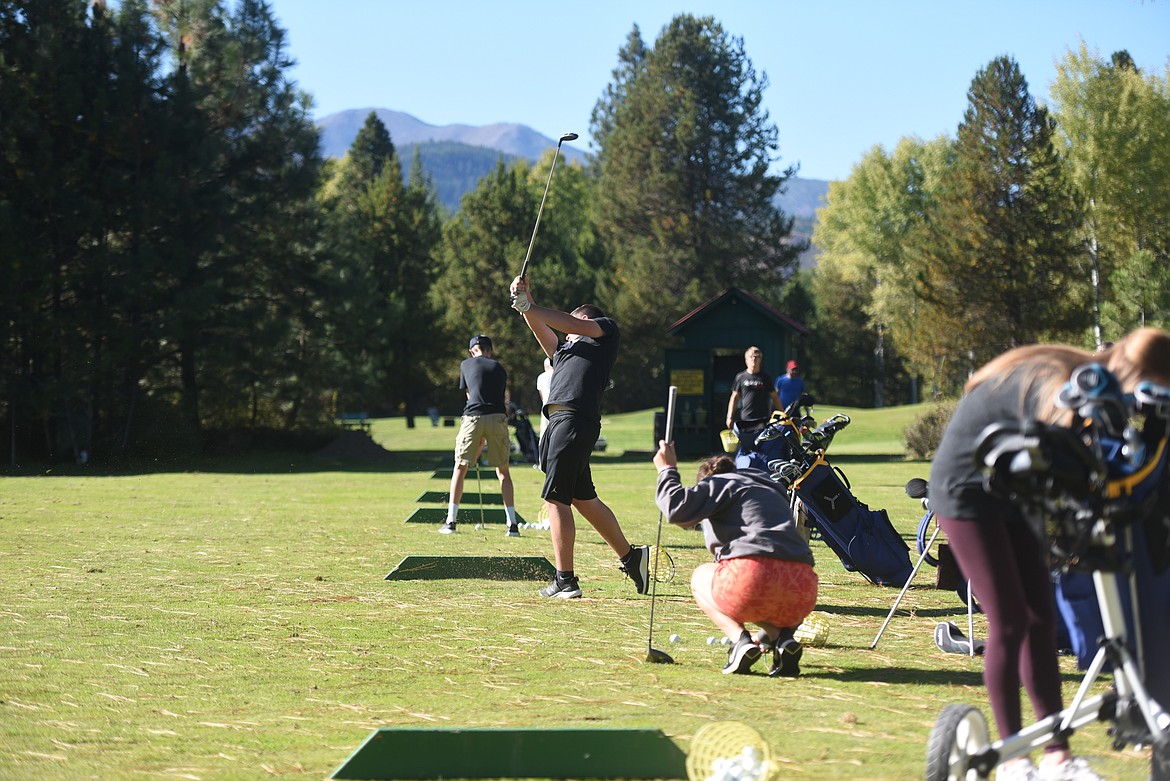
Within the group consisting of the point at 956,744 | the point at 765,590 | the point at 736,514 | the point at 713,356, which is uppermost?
the point at 713,356

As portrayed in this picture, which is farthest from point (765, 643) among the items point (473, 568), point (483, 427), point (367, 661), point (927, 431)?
point (927, 431)

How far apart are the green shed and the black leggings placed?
29.2m

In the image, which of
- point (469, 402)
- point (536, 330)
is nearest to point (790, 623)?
point (536, 330)

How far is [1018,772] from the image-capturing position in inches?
166

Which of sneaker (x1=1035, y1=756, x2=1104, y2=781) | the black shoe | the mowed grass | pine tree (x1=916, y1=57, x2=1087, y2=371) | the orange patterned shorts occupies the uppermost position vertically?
pine tree (x1=916, y1=57, x2=1087, y2=371)

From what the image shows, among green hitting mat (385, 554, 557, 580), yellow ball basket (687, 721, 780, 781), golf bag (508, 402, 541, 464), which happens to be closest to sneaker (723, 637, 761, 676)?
yellow ball basket (687, 721, 780, 781)

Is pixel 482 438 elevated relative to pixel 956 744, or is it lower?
elevated

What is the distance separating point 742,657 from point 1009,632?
2.19m

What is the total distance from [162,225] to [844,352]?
2373 inches

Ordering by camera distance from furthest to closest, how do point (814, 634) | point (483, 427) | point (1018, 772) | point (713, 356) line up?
point (713, 356) < point (483, 427) < point (814, 634) < point (1018, 772)

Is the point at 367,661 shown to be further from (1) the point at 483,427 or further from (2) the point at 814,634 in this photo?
(1) the point at 483,427

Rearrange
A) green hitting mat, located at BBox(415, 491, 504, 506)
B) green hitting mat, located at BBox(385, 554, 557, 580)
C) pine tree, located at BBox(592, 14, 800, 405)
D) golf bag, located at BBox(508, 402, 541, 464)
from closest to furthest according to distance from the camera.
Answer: green hitting mat, located at BBox(385, 554, 557, 580)
green hitting mat, located at BBox(415, 491, 504, 506)
golf bag, located at BBox(508, 402, 541, 464)
pine tree, located at BBox(592, 14, 800, 405)

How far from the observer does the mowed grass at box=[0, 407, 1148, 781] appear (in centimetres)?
509

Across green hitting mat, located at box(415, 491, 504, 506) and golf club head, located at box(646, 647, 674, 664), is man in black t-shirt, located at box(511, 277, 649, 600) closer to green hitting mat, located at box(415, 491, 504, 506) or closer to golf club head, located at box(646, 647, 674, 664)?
golf club head, located at box(646, 647, 674, 664)
